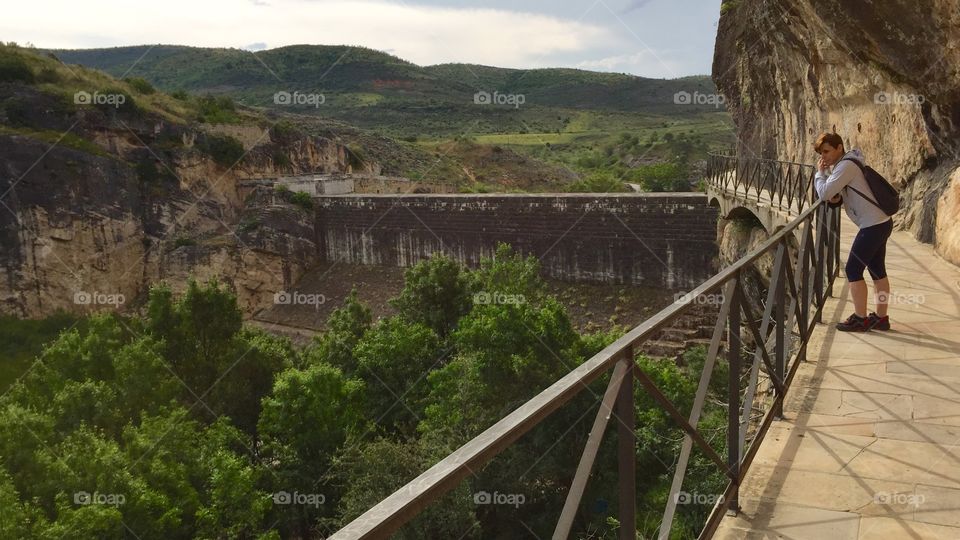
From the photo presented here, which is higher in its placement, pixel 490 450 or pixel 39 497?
pixel 490 450

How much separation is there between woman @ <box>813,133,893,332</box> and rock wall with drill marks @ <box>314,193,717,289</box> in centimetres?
1224

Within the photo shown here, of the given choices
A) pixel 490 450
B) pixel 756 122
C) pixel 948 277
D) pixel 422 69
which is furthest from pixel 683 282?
pixel 422 69

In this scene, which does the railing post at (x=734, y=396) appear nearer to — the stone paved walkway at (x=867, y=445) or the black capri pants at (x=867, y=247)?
the stone paved walkway at (x=867, y=445)

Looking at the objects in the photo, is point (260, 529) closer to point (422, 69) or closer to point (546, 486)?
point (546, 486)

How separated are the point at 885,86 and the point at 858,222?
273 inches

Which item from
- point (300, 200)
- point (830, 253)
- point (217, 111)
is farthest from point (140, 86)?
point (830, 253)

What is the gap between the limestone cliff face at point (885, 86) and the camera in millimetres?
8047

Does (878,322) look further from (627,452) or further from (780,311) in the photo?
(627,452)

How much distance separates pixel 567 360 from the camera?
443 inches

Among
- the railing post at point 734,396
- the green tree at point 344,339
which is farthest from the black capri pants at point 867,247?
the green tree at point 344,339

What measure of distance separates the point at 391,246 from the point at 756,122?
12.1 m

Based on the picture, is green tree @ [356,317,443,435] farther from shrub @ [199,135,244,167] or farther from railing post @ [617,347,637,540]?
shrub @ [199,135,244,167]

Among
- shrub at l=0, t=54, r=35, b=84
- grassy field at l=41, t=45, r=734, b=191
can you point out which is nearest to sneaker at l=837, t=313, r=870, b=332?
shrub at l=0, t=54, r=35, b=84

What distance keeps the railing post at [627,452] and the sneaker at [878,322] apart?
148 inches
